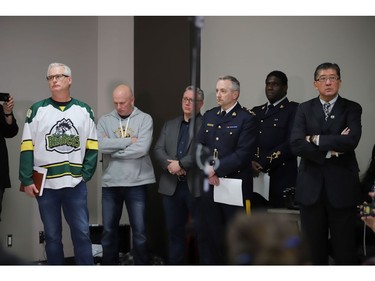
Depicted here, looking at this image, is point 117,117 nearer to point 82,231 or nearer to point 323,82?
point 82,231

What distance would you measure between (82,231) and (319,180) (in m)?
1.71

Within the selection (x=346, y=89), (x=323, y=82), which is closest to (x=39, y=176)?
(x=323, y=82)

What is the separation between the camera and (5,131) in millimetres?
4734

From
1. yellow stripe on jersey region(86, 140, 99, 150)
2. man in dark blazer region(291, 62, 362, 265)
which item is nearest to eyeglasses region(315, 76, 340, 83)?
man in dark blazer region(291, 62, 362, 265)

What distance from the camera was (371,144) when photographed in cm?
516

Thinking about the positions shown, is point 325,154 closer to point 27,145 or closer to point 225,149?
point 225,149

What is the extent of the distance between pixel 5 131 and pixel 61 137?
2.11 ft

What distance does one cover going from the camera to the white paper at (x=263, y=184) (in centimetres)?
485

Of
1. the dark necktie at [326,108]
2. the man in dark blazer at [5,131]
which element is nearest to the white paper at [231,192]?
the dark necktie at [326,108]

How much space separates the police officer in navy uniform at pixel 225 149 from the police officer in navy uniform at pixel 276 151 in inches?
14.6

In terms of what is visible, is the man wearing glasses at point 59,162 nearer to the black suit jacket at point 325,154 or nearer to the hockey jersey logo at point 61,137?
the hockey jersey logo at point 61,137

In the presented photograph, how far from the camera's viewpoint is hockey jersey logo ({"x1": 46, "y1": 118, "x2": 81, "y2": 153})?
14.3 feet
